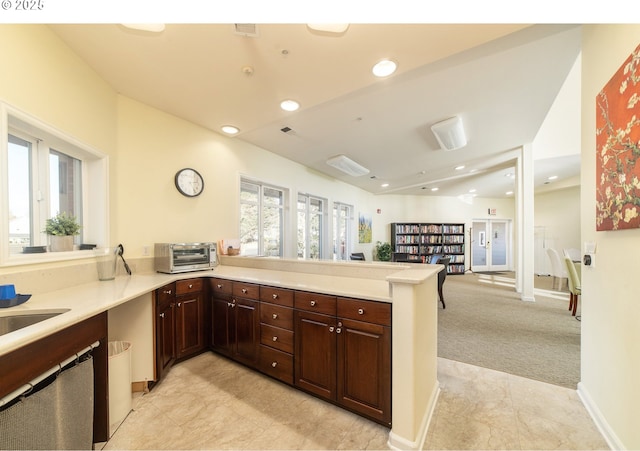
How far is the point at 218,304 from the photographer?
267cm

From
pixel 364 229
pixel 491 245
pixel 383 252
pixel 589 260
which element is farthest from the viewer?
pixel 491 245

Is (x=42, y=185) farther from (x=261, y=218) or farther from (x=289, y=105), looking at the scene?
(x=261, y=218)

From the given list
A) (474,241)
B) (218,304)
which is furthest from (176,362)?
Result: (474,241)

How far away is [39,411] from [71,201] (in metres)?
1.88

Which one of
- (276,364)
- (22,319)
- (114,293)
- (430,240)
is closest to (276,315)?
(276,364)

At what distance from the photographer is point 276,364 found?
2.16m

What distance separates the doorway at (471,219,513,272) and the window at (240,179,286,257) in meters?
7.72

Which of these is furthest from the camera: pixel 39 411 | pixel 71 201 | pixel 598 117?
pixel 71 201

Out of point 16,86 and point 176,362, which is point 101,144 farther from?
point 176,362

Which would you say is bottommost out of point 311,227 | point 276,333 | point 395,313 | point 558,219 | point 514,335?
point 514,335

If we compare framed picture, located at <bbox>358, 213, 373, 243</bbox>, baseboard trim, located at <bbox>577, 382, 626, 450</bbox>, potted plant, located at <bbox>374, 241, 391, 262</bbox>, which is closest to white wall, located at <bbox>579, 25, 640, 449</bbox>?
baseboard trim, located at <bbox>577, 382, 626, 450</bbox>

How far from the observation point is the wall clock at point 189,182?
3.14 m

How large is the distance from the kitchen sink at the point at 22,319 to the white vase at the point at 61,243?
0.76 metres

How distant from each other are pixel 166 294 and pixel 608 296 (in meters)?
3.39
